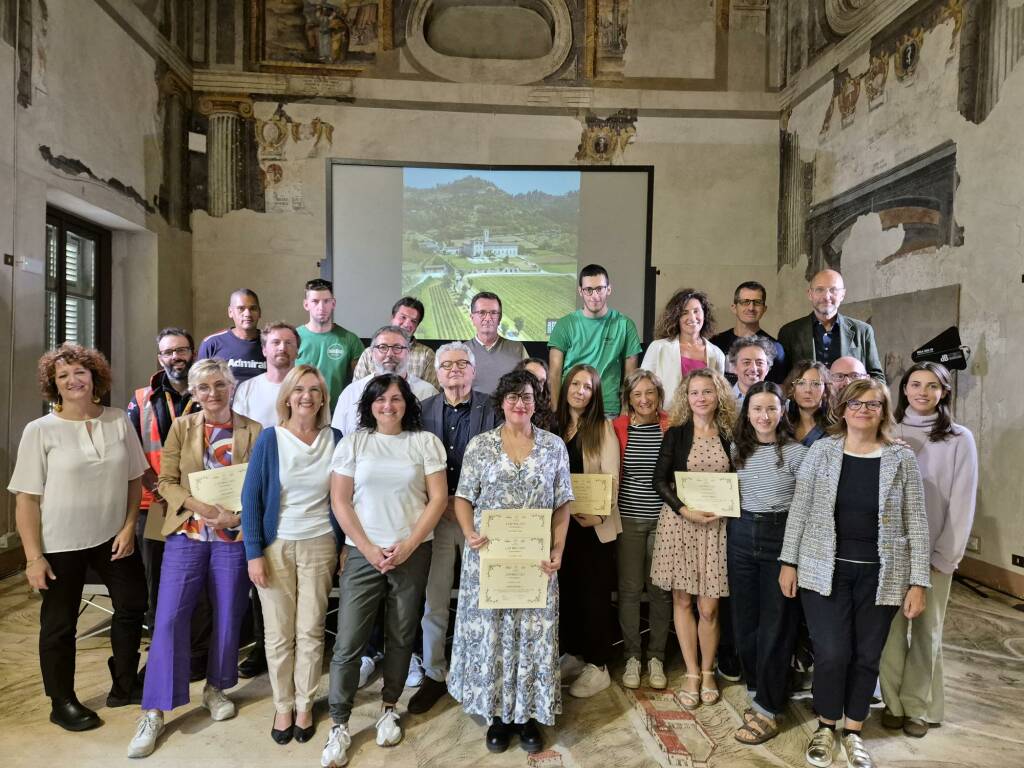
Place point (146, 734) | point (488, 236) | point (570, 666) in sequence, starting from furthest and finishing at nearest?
point (488, 236) < point (570, 666) < point (146, 734)

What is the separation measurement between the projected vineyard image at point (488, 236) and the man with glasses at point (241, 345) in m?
4.55

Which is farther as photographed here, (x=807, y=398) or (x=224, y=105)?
(x=224, y=105)

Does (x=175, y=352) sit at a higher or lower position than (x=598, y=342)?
lower

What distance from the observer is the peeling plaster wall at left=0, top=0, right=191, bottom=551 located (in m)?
5.80

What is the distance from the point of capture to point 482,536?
3004 millimetres

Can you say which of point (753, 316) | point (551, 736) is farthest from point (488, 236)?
point (551, 736)

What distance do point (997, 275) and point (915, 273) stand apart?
1.07m

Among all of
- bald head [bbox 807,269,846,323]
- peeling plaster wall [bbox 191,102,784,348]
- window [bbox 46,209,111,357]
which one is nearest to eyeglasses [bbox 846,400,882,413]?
bald head [bbox 807,269,846,323]

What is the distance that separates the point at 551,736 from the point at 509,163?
8171mm

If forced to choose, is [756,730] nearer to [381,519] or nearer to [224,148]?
[381,519]

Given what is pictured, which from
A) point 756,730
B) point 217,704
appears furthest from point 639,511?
point 217,704

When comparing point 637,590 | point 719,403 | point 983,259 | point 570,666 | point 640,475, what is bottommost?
point 570,666

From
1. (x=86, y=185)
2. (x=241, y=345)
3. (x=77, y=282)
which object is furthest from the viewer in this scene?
(x=77, y=282)

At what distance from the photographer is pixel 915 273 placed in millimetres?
6977
